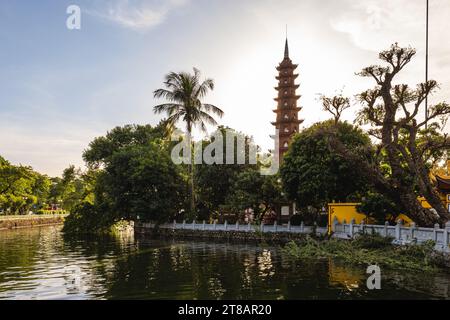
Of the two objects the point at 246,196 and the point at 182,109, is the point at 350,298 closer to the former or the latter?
the point at 246,196

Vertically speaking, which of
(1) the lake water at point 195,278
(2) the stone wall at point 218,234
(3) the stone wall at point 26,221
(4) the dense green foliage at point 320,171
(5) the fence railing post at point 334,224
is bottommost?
(3) the stone wall at point 26,221

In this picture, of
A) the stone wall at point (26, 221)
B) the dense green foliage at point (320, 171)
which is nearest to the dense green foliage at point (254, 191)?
the dense green foliage at point (320, 171)

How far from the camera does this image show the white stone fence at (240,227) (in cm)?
3084

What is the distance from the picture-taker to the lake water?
13977 millimetres

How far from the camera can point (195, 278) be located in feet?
55.6

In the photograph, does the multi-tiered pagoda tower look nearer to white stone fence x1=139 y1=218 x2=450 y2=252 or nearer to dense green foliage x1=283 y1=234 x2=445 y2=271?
white stone fence x1=139 y1=218 x2=450 y2=252

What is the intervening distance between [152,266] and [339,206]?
13494mm

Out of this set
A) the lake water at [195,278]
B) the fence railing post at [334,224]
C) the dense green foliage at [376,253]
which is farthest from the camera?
the fence railing post at [334,224]

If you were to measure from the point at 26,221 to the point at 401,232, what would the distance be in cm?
5227

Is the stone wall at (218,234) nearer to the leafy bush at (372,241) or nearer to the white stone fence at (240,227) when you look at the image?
the white stone fence at (240,227)

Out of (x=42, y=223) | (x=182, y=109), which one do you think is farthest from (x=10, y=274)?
(x=42, y=223)

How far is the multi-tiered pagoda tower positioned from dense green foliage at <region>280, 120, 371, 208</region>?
60.9 feet

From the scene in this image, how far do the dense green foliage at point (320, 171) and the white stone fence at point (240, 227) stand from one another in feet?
6.23

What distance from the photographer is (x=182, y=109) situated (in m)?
38.0
